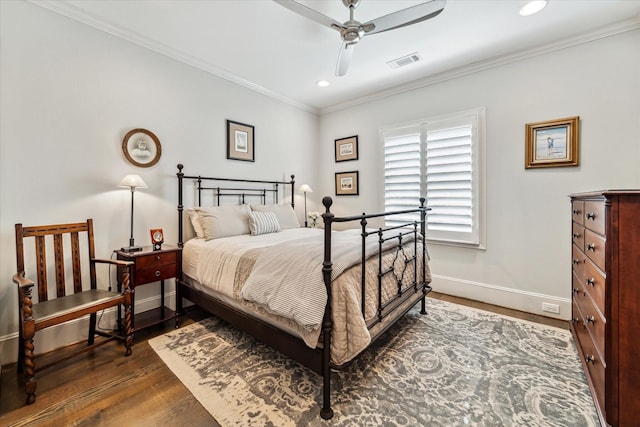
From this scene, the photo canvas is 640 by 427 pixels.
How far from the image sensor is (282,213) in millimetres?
3652

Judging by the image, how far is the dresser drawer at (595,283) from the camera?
141 cm

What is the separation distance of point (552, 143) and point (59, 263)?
4597mm

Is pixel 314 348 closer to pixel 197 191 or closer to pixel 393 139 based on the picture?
pixel 197 191

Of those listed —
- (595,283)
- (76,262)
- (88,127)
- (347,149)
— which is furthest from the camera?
(347,149)

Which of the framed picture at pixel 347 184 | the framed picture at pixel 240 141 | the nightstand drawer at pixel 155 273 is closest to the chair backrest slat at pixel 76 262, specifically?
the nightstand drawer at pixel 155 273

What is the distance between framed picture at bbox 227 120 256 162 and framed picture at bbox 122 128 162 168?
864 millimetres

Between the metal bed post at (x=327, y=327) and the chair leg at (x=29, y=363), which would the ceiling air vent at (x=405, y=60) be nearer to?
the metal bed post at (x=327, y=327)

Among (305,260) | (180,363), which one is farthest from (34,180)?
(305,260)

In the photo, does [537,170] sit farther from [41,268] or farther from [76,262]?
[41,268]

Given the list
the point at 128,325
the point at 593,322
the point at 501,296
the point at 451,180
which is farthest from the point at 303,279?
the point at 501,296

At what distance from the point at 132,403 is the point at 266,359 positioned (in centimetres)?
86

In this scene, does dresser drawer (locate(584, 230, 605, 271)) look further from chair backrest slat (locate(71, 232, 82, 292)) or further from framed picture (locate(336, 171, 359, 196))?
chair backrest slat (locate(71, 232, 82, 292))

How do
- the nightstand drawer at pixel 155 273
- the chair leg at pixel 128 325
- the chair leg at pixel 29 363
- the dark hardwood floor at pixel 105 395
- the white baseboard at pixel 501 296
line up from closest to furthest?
the dark hardwood floor at pixel 105 395, the chair leg at pixel 29 363, the chair leg at pixel 128 325, the nightstand drawer at pixel 155 273, the white baseboard at pixel 501 296

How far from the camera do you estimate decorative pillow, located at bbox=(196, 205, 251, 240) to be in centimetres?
285
